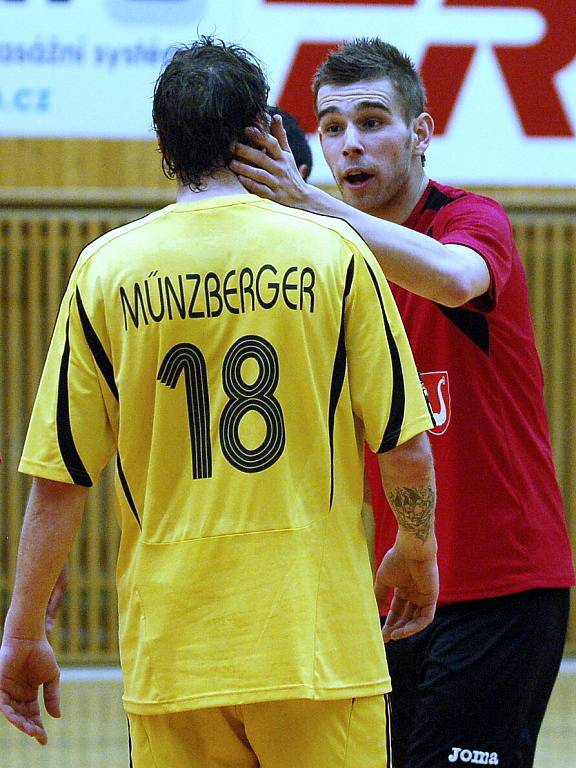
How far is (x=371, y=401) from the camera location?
7.34ft

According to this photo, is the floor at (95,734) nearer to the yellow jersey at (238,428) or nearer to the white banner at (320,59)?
the white banner at (320,59)

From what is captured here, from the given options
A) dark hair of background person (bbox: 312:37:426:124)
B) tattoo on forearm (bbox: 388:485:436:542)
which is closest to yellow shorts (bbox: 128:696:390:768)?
tattoo on forearm (bbox: 388:485:436:542)

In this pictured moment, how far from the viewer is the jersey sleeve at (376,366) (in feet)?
7.29

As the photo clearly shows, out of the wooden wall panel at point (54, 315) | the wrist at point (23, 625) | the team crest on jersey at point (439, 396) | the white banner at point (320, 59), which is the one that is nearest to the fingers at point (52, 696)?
the wrist at point (23, 625)

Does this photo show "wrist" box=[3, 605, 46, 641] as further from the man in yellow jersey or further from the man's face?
the man's face

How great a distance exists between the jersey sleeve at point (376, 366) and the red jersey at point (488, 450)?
749 millimetres

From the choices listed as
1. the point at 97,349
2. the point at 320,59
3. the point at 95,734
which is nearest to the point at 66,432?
the point at 97,349

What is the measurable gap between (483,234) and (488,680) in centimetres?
105

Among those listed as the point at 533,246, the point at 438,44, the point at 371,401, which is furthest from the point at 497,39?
the point at 371,401

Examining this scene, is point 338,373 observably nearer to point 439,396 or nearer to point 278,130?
point 278,130

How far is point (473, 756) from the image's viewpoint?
113 inches

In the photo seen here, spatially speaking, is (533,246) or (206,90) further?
(533,246)

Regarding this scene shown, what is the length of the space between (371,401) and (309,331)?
178 mm

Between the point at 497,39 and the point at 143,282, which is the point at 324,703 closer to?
the point at 143,282
